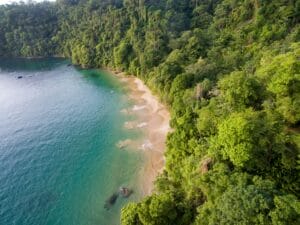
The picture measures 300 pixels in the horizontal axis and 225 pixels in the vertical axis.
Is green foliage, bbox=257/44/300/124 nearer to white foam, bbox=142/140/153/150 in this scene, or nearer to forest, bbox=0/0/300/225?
forest, bbox=0/0/300/225

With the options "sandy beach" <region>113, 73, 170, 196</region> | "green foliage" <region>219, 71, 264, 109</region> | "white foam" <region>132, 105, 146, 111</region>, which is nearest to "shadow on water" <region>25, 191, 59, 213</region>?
"sandy beach" <region>113, 73, 170, 196</region>

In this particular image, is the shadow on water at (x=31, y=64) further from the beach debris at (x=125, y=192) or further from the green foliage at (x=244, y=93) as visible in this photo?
the green foliage at (x=244, y=93)

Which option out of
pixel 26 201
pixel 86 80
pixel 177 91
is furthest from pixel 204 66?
pixel 86 80

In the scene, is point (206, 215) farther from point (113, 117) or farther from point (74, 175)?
point (113, 117)

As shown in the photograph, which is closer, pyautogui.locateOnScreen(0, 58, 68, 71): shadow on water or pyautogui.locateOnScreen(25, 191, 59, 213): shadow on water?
pyautogui.locateOnScreen(25, 191, 59, 213): shadow on water

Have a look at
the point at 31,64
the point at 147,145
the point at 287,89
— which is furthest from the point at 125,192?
the point at 31,64

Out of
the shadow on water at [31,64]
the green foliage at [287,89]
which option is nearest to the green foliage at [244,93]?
the green foliage at [287,89]
